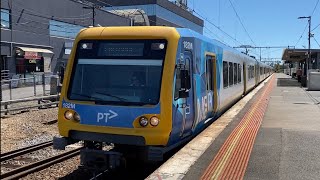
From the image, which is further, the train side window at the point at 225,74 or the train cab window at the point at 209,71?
the train side window at the point at 225,74

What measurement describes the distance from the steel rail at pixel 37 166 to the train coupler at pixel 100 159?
5.18ft

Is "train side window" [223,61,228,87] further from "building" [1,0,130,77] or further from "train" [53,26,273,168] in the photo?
"building" [1,0,130,77]

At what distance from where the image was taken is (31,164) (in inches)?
340

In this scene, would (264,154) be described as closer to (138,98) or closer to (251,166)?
(251,166)

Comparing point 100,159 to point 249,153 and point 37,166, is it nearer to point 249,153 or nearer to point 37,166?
point 37,166

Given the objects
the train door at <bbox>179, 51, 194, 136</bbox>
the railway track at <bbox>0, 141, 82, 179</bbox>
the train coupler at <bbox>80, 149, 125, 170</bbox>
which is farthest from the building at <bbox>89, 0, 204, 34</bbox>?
the train coupler at <bbox>80, 149, 125, 170</bbox>

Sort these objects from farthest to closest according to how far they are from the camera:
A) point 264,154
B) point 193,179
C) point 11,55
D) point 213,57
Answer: point 11,55
point 213,57
point 264,154
point 193,179

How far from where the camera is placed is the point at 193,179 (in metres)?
6.28

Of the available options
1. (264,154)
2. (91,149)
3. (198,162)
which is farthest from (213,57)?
(91,149)

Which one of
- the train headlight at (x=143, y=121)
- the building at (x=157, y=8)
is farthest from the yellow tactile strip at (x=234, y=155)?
the building at (x=157, y=8)

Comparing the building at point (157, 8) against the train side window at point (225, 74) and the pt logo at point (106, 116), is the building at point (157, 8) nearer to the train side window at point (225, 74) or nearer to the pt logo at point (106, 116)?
the train side window at point (225, 74)

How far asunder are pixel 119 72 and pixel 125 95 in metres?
0.43

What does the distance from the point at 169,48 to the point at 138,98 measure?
99cm

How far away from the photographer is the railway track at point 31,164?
26.0ft
